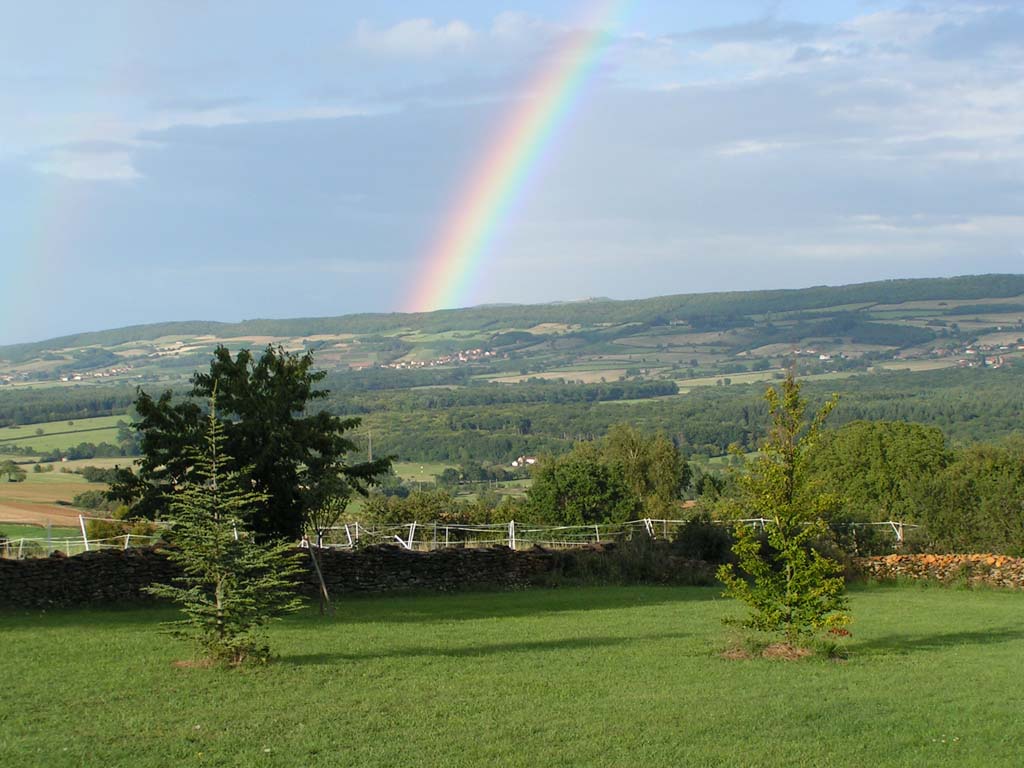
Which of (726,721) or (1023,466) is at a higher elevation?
(726,721)

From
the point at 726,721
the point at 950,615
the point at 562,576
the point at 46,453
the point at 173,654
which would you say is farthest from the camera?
the point at 46,453

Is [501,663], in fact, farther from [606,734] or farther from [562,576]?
[562,576]

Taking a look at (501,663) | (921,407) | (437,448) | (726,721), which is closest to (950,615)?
(501,663)

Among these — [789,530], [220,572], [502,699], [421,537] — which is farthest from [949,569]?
[220,572]

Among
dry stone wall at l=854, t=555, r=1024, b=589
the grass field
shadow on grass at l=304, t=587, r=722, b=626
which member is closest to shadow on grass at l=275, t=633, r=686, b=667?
shadow on grass at l=304, t=587, r=722, b=626

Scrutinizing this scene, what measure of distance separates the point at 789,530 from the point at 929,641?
4.12 m

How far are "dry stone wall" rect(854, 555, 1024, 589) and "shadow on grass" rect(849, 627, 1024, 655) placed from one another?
984cm

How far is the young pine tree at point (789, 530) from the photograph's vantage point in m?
14.9

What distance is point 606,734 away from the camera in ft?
33.1

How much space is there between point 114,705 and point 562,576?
18177 millimetres

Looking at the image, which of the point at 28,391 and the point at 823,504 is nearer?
the point at 823,504

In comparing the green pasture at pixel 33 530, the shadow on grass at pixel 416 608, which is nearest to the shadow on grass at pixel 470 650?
the shadow on grass at pixel 416 608

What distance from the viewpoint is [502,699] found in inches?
460

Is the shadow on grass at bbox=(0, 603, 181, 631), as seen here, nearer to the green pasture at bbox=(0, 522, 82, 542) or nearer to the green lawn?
the green lawn
